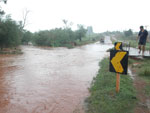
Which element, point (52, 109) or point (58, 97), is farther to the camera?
point (58, 97)

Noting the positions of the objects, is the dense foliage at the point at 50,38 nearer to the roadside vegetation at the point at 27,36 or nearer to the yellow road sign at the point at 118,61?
the roadside vegetation at the point at 27,36

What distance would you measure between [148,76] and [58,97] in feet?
13.8

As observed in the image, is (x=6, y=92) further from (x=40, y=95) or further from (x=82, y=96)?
(x=82, y=96)

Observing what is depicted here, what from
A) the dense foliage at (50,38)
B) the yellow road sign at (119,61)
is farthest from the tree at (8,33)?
the yellow road sign at (119,61)

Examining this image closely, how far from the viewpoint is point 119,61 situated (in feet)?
12.9

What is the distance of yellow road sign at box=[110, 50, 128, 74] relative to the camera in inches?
152

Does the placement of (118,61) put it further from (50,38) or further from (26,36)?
(26,36)

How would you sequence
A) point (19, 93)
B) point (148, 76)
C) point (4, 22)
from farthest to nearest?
point (4, 22) → point (148, 76) → point (19, 93)

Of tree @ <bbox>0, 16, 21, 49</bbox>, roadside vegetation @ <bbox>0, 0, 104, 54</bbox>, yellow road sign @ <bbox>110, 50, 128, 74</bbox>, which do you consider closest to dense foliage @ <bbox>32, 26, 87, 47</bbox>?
roadside vegetation @ <bbox>0, 0, 104, 54</bbox>

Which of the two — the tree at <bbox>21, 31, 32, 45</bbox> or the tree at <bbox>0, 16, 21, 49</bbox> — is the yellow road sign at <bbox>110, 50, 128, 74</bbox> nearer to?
the tree at <bbox>0, 16, 21, 49</bbox>

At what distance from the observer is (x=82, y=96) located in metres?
4.70

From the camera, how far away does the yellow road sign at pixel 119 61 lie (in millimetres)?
3861

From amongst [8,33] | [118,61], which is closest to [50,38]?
[8,33]

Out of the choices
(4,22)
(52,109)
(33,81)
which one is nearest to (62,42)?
(4,22)
